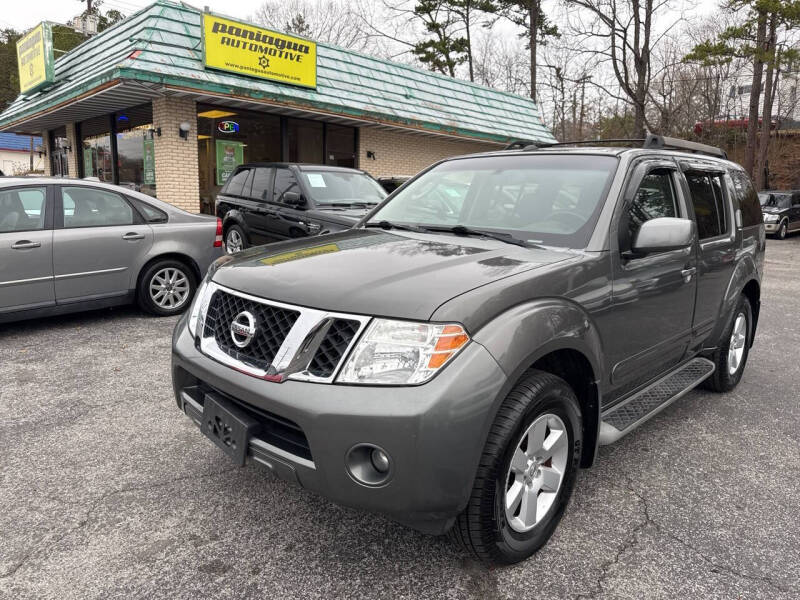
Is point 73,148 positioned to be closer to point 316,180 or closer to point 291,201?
point 316,180

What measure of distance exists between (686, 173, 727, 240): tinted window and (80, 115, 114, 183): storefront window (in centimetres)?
1372

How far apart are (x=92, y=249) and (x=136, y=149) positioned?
836 centimetres

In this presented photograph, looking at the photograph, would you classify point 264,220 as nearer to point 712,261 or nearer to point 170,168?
point 170,168

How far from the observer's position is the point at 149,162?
12.8 m

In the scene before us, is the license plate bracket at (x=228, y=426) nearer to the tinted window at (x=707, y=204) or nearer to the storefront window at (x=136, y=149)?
the tinted window at (x=707, y=204)

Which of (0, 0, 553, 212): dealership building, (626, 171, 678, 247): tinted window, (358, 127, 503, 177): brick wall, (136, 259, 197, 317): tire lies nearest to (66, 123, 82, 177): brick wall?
(0, 0, 553, 212): dealership building

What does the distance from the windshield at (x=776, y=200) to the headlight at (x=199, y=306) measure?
22.5m

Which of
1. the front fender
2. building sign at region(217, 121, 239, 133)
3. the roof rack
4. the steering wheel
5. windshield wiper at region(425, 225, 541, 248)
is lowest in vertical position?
the front fender

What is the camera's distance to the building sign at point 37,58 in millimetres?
14094

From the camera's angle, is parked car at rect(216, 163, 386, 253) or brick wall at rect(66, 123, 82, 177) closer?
parked car at rect(216, 163, 386, 253)

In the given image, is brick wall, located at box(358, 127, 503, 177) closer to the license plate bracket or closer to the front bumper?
the license plate bracket

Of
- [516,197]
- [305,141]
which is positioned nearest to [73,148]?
[305,141]

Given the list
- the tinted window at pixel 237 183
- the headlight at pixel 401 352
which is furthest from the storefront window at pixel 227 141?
the headlight at pixel 401 352

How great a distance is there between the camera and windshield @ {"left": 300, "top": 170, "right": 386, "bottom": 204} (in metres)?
8.32
